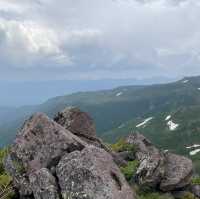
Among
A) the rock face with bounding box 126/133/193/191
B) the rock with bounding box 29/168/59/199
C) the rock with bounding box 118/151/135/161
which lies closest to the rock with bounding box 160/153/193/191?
the rock face with bounding box 126/133/193/191

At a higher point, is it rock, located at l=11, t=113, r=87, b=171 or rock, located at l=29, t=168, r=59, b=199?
rock, located at l=11, t=113, r=87, b=171

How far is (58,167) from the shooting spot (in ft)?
90.2

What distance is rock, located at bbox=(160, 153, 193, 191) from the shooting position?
31.8m

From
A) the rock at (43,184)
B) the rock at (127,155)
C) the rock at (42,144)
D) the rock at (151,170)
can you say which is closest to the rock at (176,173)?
the rock at (151,170)

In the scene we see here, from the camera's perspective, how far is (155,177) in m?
31.2

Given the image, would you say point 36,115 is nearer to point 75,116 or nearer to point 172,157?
point 75,116

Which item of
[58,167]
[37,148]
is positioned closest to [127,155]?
[37,148]

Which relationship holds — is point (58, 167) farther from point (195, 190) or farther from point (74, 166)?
point (195, 190)

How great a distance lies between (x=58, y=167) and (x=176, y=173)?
387 inches

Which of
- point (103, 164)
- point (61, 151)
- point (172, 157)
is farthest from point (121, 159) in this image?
point (103, 164)

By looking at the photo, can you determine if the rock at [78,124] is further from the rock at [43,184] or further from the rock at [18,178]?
the rock at [43,184]

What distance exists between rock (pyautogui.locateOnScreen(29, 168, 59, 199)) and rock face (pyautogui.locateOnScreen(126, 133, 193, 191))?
6.77 m

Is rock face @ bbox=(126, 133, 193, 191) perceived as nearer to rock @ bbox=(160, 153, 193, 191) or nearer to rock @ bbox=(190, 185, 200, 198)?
rock @ bbox=(160, 153, 193, 191)

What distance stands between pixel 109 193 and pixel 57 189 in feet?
12.5
